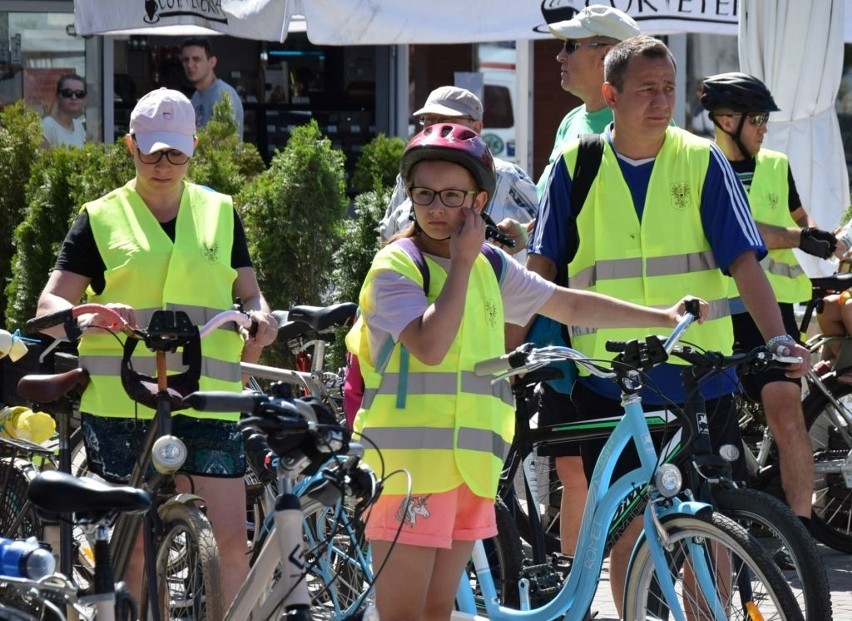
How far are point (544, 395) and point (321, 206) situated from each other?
306cm

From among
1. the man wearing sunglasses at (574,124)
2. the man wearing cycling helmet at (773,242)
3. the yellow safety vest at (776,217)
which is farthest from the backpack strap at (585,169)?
the yellow safety vest at (776,217)

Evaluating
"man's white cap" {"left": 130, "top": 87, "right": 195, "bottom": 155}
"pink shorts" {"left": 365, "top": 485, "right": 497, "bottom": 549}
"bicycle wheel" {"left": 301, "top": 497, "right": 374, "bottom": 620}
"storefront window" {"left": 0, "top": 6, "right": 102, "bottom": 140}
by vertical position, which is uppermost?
"storefront window" {"left": 0, "top": 6, "right": 102, "bottom": 140}

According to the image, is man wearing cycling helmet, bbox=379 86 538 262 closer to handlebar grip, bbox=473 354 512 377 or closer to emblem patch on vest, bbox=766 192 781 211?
emblem patch on vest, bbox=766 192 781 211

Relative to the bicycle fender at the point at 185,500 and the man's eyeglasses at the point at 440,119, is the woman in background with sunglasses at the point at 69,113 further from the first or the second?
the bicycle fender at the point at 185,500

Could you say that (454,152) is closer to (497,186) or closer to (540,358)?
(540,358)

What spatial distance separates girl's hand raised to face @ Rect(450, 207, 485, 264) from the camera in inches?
156

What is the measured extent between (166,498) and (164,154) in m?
1.08

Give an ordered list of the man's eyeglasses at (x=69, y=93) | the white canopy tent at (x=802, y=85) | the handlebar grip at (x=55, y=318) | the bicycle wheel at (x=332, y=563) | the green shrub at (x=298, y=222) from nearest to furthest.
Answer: the handlebar grip at (x=55, y=318) → the bicycle wheel at (x=332, y=563) → the green shrub at (x=298, y=222) → the white canopy tent at (x=802, y=85) → the man's eyeglasses at (x=69, y=93)

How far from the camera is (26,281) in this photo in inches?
383

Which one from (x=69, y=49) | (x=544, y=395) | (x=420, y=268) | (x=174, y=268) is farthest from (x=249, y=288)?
(x=69, y=49)

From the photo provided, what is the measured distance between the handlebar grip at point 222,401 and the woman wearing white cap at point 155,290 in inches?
63.7

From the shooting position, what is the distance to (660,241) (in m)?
5.11

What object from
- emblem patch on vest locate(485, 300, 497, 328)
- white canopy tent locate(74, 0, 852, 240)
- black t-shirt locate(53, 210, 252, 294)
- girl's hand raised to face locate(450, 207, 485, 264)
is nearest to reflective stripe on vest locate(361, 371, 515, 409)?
emblem patch on vest locate(485, 300, 497, 328)

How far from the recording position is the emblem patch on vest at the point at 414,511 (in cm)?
403
